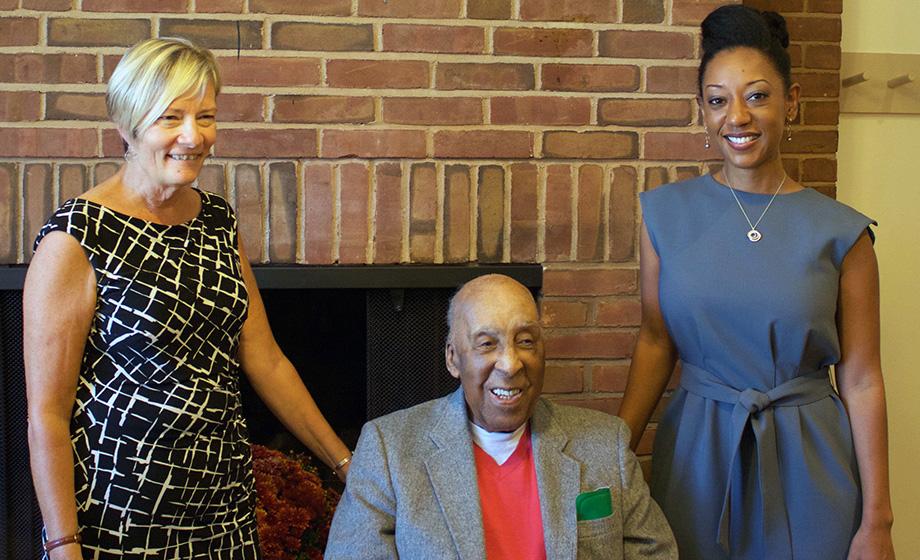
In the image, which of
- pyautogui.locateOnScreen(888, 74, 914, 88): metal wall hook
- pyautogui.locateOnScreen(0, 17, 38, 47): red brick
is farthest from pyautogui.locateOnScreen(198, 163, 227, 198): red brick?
pyautogui.locateOnScreen(888, 74, 914, 88): metal wall hook

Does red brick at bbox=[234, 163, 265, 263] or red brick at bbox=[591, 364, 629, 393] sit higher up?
red brick at bbox=[234, 163, 265, 263]

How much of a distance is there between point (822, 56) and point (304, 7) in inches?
58.2

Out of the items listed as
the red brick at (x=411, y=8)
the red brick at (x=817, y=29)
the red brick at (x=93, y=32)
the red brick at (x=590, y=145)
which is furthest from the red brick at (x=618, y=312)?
the red brick at (x=93, y=32)

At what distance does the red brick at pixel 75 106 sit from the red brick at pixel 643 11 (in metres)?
1.20

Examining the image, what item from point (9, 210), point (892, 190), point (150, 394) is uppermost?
point (892, 190)

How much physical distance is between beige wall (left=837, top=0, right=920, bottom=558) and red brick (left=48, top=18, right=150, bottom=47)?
193cm

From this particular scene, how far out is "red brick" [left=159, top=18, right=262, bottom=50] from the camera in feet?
7.16

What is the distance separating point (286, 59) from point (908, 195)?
1800mm

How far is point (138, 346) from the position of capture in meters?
1.61

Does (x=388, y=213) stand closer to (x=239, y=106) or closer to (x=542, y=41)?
(x=239, y=106)

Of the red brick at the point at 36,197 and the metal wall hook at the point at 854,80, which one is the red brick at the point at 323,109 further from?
the metal wall hook at the point at 854,80

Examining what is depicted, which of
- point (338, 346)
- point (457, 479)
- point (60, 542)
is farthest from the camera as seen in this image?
point (338, 346)

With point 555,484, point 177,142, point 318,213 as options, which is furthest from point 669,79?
point 177,142

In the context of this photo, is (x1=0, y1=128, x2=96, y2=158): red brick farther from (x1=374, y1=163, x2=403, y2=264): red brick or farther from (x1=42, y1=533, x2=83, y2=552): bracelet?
(x1=42, y1=533, x2=83, y2=552): bracelet
